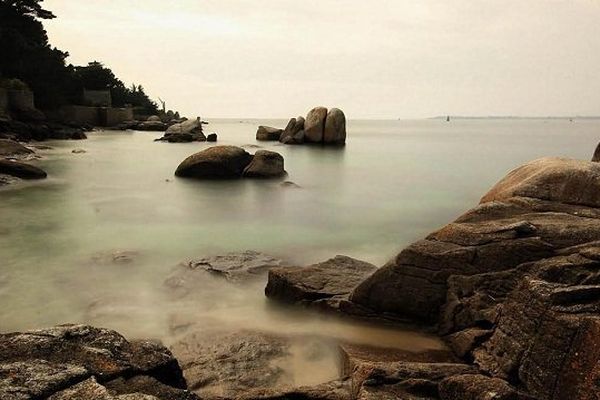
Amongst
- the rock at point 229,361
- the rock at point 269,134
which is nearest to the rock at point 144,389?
the rock at point 229,361

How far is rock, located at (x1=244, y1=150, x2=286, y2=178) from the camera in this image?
1920 cm

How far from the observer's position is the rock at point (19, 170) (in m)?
16.2

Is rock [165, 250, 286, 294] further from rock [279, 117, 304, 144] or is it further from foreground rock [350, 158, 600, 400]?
rock [279, 117, 304, 144]

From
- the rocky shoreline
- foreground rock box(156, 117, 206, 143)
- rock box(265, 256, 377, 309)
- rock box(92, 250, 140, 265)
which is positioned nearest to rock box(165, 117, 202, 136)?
foreground rock box(156, 117, 206, 143)

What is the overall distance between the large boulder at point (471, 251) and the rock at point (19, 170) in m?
14.8

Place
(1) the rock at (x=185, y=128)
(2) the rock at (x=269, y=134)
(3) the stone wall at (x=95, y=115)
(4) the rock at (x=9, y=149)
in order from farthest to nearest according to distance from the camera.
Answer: (3) the stone wall at (x=95, y=115) → (2) the rock at (x=269, y=134) → (1) the rock at (x=185, y=128) → (4) the rock at (x=9, y=149)

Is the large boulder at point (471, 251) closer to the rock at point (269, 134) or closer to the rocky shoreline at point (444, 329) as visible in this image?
the rocky shoreline at point (444, 329)

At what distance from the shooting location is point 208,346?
511 cm

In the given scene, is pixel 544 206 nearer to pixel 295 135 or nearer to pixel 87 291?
pixel 87 291

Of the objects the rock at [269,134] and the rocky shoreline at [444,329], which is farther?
the rock at [269,134]

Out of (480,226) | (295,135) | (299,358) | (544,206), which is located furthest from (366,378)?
(295,135)

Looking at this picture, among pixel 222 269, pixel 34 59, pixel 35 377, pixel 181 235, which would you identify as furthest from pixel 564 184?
pixel 34 59

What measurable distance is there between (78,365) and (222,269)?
4671mm

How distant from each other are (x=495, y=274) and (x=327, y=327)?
1.89 m
